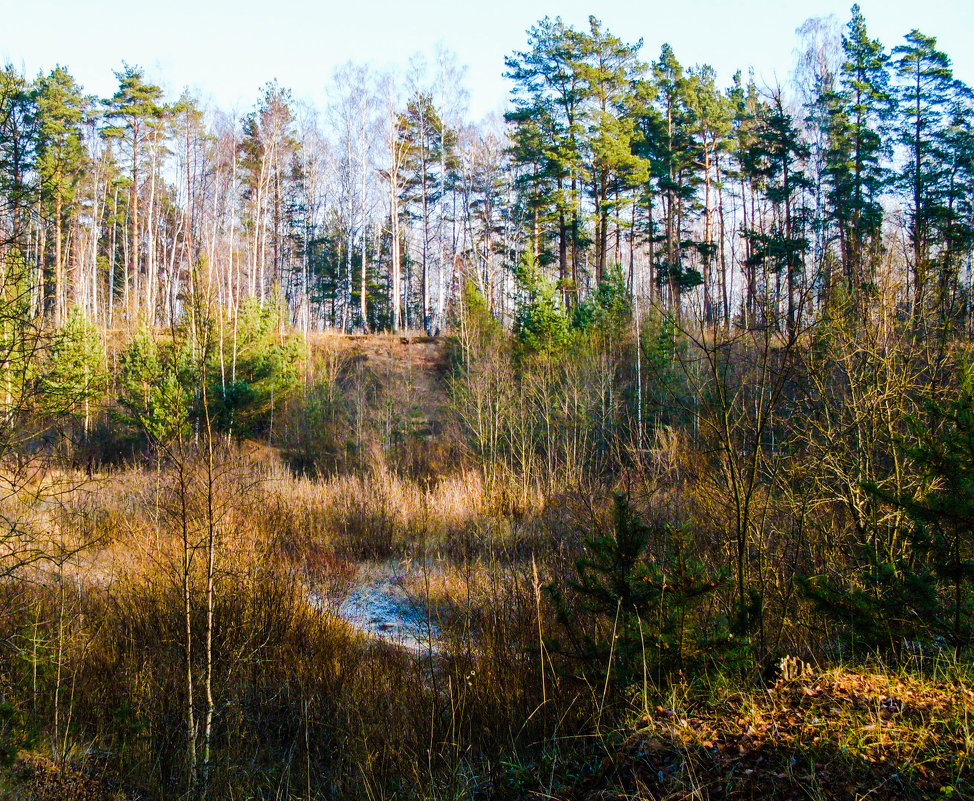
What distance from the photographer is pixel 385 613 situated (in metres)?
9.11

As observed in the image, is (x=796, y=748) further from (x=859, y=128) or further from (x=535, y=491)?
(x=859, y=128)

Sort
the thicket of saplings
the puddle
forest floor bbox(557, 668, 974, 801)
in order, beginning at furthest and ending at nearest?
the puddle < the thicket of saplings < forest floor bbox(557, 668, 974, 801)

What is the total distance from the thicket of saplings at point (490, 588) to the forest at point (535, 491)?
0.14 feet

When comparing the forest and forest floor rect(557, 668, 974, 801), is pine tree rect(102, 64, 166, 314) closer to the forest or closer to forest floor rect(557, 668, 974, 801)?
the forest

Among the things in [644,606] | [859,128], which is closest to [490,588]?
[644,606]

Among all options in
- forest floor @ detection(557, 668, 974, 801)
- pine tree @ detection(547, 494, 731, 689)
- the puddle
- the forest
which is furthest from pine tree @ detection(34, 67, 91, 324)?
forest floor @ detection(557, 668, 974, 801)

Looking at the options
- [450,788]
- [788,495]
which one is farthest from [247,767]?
[788,495]

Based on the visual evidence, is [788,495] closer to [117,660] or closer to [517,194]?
[117,660]

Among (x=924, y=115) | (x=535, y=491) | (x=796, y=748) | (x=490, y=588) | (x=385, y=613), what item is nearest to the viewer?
(x=796, y=748)

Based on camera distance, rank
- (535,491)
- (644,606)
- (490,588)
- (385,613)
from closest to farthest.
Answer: (644,606) → (490,588) → (385,613) → (535,491)

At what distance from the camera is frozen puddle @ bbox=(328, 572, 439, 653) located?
761 centimetres

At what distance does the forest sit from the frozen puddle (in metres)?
0.08

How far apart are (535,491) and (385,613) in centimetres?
496

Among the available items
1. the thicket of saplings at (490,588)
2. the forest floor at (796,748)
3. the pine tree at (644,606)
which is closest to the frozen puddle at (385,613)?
the thicket of saplings at (490,588)
